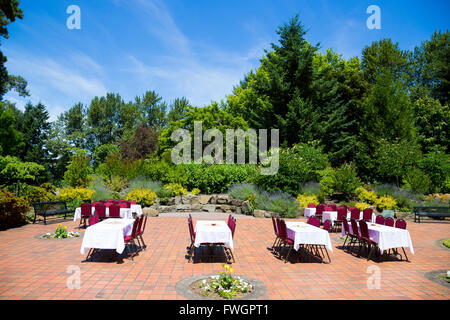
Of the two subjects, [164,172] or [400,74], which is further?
[400,74]

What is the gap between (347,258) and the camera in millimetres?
7664

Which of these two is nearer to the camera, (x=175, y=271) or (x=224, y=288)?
(x=224, y=288)

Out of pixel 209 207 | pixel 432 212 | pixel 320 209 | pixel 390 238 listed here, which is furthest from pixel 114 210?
pixel 432 212

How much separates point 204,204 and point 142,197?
12.0 feet

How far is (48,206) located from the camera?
492 inches

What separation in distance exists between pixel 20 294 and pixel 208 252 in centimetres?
443

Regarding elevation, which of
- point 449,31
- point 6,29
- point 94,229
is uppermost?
point 449,31

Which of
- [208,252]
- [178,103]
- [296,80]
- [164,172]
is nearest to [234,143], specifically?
[296,80]

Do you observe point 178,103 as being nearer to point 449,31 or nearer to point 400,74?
point 400,74

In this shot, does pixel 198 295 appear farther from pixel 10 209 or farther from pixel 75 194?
pixel 75 194

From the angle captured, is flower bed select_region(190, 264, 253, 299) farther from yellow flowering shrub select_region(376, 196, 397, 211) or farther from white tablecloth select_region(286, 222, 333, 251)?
yellow flowering shrub select_region(376, 196, 397, 211)

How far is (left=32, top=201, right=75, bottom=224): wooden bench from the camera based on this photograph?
1163 cm

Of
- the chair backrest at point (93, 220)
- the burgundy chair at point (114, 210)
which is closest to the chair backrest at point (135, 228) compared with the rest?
the chair backrest at point (93, 220)

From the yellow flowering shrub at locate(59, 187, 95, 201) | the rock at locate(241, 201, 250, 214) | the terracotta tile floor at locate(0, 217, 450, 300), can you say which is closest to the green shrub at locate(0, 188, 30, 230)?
the terracotta tile floor at locate(0, 217, 450, 300)
